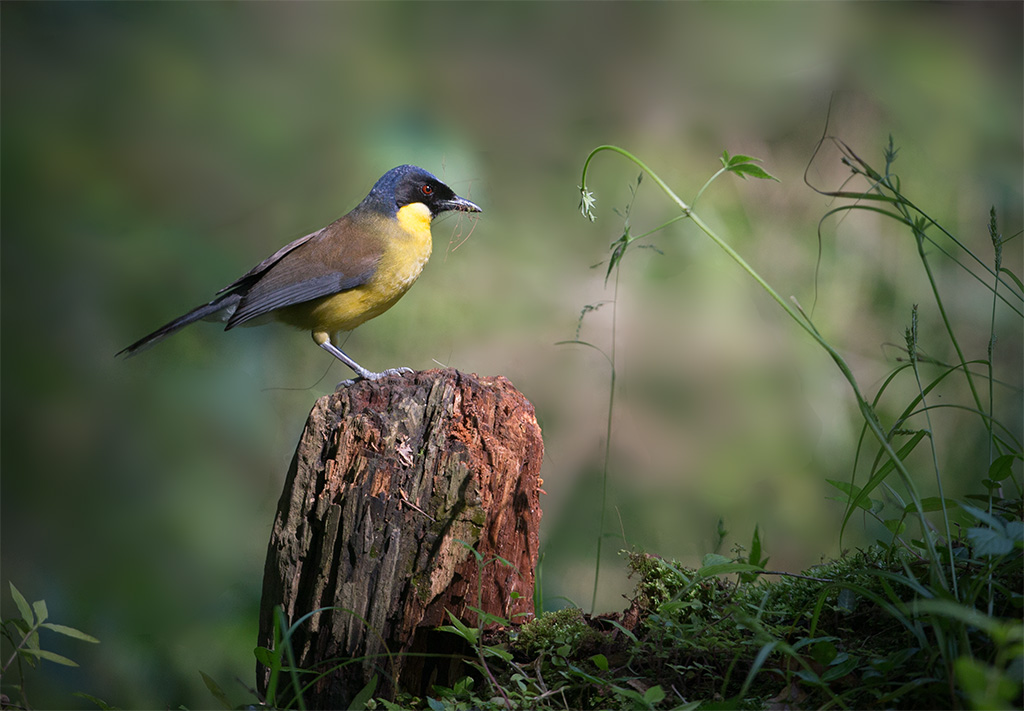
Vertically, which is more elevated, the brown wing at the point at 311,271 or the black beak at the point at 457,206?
the black beak at the point at 457,206

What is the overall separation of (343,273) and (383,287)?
18 cm

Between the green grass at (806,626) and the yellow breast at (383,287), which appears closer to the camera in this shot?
the green grass at (806,626)

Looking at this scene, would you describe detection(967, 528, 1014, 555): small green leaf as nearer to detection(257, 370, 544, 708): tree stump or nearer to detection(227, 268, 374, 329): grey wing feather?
detection(257, 370, 544, 708): tree stump

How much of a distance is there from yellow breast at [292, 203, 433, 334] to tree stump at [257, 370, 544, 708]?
0.87m

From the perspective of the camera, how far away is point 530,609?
7.86ft

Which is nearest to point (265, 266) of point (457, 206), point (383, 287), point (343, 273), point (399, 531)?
point (343, 273)

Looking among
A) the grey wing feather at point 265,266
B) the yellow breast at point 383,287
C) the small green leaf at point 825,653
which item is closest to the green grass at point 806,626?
the small green leaf at point 825,653

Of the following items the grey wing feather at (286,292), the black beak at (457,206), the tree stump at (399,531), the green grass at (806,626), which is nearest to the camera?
the green grass at (806,626)

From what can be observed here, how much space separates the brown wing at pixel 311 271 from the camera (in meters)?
3.12

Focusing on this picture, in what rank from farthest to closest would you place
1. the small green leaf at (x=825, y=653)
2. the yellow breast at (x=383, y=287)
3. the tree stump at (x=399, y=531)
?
the yellow breast at (x=383, y=287)
the tree stump at (x=399, y=531)
the small green leaf at (x=825, y=653)

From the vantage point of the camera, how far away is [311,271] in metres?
3.15

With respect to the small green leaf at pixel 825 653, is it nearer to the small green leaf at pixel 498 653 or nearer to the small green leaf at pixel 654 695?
the small green leaf at pixel 654 695

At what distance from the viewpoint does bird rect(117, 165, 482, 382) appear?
124 inches

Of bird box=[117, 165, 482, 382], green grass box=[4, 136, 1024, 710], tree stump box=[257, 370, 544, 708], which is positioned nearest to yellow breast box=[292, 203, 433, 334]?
bird box=[117, 165, 482, 382]
